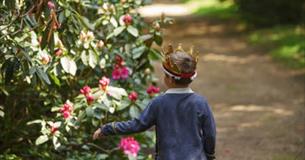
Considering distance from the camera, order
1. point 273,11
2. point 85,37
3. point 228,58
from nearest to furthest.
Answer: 1. point 85,37
2. point 228,58
3. point 273,11

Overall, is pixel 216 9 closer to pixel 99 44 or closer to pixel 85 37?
pixel 99 44

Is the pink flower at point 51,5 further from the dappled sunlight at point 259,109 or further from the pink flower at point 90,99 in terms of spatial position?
the dappled sunlight at point 259,109

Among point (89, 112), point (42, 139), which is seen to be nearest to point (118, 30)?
point (89, 112)

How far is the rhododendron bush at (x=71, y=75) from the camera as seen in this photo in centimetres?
466

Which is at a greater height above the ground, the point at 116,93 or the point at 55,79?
the point at 55,79

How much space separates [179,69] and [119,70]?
1.98 m

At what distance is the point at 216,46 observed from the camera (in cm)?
1620

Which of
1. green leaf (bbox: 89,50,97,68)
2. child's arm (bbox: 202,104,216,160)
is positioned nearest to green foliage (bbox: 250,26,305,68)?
green leaf (bbox: 89,50,97,68)

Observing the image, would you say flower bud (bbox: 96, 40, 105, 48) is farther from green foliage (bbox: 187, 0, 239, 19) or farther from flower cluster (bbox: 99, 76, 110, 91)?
green foliage (bbox: 187, 0, 239, 19)

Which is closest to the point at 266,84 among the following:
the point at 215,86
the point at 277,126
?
the point at 215,86

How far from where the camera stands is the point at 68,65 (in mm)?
5207

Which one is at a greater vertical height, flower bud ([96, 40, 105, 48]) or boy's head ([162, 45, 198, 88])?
boy's head ([162, 45, 198, 88])

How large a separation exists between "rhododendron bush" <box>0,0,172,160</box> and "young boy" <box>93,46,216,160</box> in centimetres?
94

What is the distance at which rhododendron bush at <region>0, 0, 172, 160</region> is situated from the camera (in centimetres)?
466
